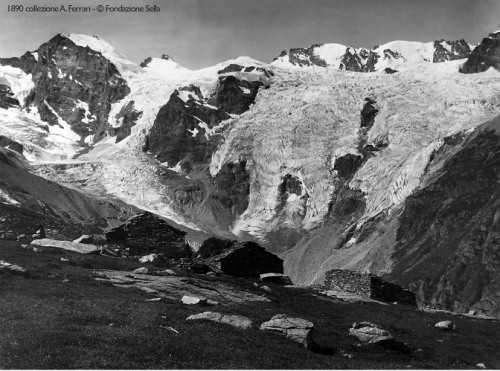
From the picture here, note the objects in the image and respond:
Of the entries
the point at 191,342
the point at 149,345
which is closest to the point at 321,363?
the point at 191,342

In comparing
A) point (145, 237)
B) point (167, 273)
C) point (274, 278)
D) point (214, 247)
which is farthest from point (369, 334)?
point (145, 237)

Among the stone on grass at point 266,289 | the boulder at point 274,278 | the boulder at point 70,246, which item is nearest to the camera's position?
the stone on grass at point 266,289

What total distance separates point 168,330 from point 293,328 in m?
6.76

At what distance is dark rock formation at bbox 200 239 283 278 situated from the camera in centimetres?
5999

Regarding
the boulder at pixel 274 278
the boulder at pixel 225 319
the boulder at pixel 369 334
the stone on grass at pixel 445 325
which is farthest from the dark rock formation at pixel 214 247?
the boulder at pixel 225 319

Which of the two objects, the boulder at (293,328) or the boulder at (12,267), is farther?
the boulder at (12,267)

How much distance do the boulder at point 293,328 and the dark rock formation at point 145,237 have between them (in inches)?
1148

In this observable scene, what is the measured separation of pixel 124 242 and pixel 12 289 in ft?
84.9

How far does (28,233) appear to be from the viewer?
66250mm

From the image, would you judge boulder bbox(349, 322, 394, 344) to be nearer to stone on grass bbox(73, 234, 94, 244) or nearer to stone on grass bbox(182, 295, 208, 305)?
stone on grass bbox(182, 295, 208, 305)

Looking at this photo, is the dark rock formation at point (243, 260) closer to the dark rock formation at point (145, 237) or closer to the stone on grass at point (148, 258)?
the dark rock formation at point (145, 237)

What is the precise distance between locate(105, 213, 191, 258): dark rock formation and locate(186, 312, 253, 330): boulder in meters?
28.1

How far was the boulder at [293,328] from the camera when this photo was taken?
3231 cm

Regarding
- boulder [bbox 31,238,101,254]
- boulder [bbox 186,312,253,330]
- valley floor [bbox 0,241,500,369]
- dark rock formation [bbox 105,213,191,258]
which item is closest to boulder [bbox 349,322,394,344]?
valley floor [bbox 0,241,500,369]
